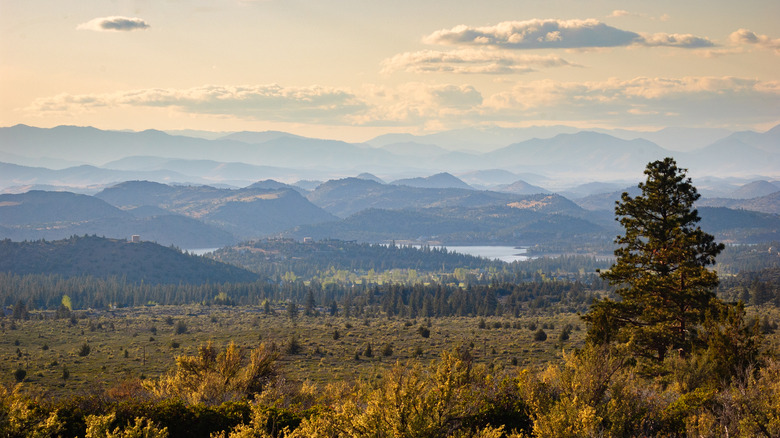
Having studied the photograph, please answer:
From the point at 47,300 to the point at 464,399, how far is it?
18226 centimetres

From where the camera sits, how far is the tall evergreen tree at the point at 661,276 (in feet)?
150

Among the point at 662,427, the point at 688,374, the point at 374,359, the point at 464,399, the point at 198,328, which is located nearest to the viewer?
the point at 464,399

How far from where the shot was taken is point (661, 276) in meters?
47.6

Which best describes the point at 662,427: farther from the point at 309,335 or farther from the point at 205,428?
the point at 309,335

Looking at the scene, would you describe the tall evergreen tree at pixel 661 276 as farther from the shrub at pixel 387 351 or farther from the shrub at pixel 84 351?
the shrub at pixel 84 351

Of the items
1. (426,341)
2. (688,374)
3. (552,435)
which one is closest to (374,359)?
(426,341)

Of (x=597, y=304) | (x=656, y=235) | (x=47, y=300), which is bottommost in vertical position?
(x=47, y=300)

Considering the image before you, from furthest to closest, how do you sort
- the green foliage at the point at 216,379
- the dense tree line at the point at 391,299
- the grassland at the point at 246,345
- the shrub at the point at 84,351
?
1. the dense tree line at the point at 391,299
2. the shrub at the point at 84,351
3. the grassland at the point at 246,345
4. the green foliage at the point at 216,379

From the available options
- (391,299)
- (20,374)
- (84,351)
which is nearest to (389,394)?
(20,374)

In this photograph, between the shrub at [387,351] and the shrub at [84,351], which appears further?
the shrub at [84,351]

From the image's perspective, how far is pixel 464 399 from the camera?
26.5 metres

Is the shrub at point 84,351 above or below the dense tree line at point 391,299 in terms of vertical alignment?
above

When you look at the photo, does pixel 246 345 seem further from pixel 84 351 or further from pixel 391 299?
pixel 391 299

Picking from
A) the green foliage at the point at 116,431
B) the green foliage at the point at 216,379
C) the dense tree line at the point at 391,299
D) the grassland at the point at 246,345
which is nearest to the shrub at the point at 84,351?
the grassland at the point at 246,345
